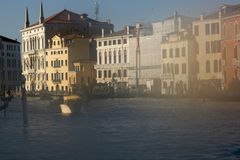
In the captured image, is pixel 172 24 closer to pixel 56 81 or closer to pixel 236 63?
pixel 236 63

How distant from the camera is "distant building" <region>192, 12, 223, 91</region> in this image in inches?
1761

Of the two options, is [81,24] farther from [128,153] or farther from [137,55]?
[128,153]

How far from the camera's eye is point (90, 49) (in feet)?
226

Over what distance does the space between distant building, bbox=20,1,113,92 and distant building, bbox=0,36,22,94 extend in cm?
328

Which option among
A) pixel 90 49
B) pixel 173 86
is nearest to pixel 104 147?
pixel 173 86

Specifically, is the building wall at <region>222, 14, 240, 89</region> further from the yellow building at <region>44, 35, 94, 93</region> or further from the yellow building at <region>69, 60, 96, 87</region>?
the yellow building at <region>44, 35, 94, 93</region>

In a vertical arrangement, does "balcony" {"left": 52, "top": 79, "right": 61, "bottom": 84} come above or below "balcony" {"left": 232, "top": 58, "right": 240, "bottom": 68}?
below

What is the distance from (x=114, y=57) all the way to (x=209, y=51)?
18281 millimetres

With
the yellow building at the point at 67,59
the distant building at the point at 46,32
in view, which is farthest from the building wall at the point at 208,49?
the distant building at the point at 46,32

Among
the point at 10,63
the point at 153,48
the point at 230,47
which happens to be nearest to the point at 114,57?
the point at 153,48

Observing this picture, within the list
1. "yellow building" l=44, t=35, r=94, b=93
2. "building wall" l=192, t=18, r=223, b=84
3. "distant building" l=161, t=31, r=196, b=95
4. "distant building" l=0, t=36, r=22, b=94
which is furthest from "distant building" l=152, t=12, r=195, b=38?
"distant building" l=0, t=36, r=22, b=94

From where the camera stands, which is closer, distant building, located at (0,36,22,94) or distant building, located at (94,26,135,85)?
distant building, located at (94,26,135,85)

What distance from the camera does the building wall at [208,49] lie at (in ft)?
147

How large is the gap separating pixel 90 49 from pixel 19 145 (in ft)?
182
